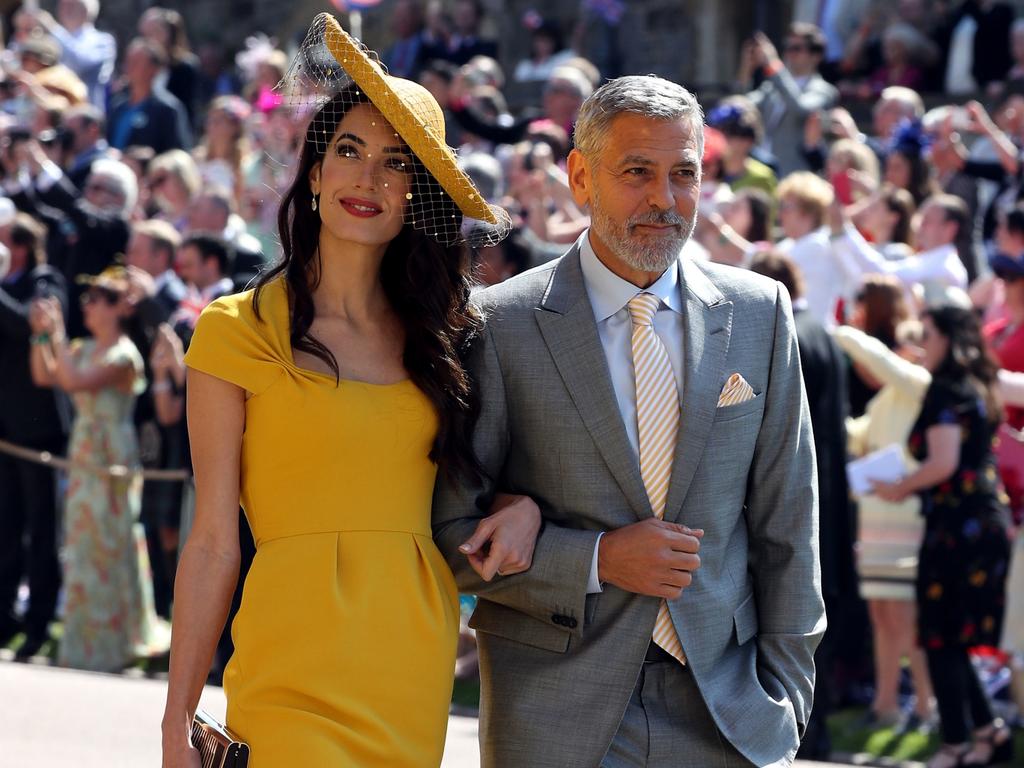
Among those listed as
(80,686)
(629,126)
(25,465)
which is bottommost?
(80,686)

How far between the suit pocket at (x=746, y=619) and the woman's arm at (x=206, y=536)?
1018mm

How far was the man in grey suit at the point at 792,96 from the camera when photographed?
11.3 metres

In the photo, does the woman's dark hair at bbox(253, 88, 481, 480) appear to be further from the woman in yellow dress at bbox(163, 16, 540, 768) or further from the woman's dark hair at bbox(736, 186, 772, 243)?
the woman's dark hair at bbox(736, 186, 772, 243)

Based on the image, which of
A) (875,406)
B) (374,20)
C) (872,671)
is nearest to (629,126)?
(875,406)

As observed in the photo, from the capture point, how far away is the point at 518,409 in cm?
369

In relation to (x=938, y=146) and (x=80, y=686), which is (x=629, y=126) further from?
(x=938, y=146)

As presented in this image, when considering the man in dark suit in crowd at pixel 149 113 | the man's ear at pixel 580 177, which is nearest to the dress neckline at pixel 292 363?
the man's ear at pixel 580 177

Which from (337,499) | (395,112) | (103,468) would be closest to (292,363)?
(337,499)

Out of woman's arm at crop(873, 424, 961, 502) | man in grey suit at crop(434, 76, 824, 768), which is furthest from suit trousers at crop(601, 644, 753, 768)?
woman's arm at crop(873, 424, 961, 502)

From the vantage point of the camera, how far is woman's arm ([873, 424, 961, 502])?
687 cm

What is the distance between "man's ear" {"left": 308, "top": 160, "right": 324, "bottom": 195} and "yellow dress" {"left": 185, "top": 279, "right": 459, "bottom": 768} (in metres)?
0.33

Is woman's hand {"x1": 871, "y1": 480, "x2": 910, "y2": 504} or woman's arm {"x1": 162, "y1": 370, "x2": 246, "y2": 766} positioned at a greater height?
woman's arm {"x1": 162, "y1": 370, "x2": 246, "y2": 766}

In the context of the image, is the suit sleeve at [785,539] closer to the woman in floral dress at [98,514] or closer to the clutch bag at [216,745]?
the clutch bag at [216,745]

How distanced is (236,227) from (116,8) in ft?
46.4
